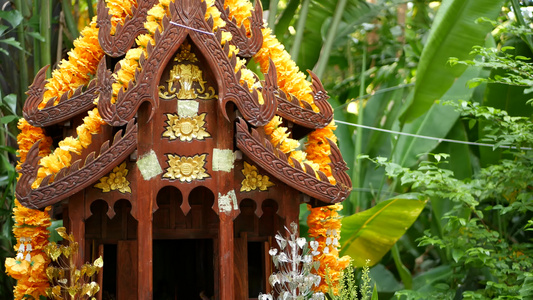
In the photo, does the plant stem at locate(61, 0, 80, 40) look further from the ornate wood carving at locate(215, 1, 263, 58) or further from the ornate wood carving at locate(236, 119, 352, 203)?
A: the ornate wood carving at locate(236, 119, 352, 203)

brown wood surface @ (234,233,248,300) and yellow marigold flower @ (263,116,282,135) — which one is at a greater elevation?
yellow marigold flower @ (263,116,282,135)

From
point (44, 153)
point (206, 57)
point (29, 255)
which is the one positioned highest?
point (206, 57)

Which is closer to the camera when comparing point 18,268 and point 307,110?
point 18,268

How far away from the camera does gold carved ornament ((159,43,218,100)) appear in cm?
494

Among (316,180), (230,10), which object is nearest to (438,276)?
(316,180)

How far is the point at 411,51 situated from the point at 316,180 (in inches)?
166

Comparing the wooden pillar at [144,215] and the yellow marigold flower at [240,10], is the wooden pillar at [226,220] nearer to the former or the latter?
the wooden pillar at [144,215]

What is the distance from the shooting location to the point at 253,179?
4.99 meters

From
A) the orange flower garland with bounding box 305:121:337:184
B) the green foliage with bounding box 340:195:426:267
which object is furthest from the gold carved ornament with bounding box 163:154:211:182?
the green foliage with bounding box 340:195:426:267

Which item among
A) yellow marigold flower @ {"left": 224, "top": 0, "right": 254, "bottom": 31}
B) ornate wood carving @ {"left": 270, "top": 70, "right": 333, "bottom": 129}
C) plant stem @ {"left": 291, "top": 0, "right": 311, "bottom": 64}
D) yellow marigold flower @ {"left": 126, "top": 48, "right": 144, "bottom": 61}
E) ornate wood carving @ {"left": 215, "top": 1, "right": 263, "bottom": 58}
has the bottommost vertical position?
ornate wood carving @ {"left": 270, "top": 70, "right": 333, "bottom": 129}

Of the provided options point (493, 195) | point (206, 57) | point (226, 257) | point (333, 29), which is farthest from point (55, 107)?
point (493, 195)

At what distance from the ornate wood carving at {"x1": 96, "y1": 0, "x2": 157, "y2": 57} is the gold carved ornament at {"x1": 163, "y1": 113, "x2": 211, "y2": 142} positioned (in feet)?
2.41

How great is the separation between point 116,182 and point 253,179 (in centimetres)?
94

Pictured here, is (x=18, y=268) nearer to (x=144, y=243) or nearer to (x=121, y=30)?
(x=144, y=243)
